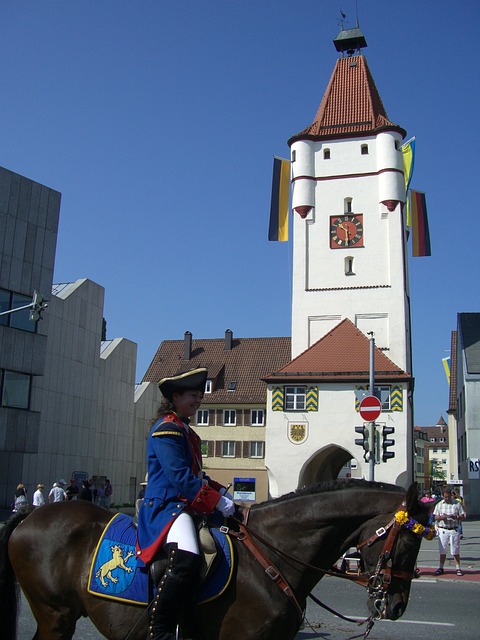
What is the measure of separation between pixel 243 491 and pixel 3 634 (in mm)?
47938

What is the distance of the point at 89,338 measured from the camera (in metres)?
45.6

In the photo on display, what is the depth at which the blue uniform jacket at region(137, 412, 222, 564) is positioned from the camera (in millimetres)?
4852

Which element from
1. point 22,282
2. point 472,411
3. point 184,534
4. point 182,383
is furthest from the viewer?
point 472,411

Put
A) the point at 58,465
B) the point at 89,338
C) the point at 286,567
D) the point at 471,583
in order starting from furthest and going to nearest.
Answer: the point at 89,338 < the point at 58,465 < the point at 471,583 < the point at 286,567

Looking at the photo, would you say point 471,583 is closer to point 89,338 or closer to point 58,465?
point 58,465

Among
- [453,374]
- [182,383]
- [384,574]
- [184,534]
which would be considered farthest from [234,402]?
[384,574]

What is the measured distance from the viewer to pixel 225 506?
492cm

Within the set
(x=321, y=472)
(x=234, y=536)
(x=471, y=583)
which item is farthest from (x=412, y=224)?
(x=234, y=536)

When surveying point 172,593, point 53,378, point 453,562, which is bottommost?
point 453,562

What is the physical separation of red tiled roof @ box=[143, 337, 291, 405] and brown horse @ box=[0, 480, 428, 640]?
1967 inches

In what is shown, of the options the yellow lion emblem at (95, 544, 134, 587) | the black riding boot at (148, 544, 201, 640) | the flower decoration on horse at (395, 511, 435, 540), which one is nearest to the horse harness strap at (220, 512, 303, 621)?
the black riding boot at (148, 544, 201, 640)

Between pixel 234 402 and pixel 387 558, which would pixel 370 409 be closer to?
pixel 387 558

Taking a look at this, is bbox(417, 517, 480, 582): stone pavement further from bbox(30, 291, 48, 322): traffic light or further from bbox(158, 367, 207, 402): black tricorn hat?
bbox(30, 291, 48, 322): traffic light

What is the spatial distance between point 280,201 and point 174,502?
4272 cm
